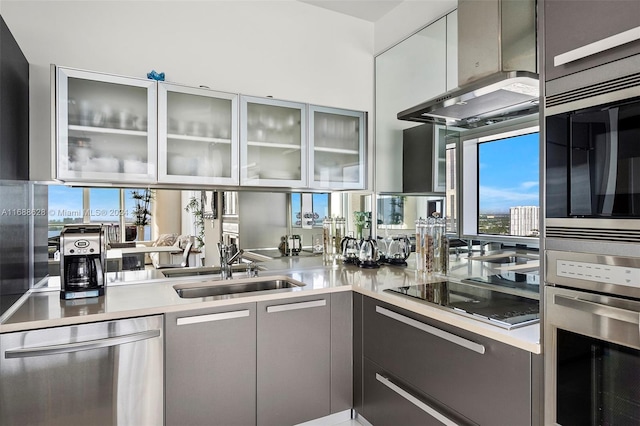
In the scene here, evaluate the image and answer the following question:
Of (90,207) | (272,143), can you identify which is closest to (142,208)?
(90,207)

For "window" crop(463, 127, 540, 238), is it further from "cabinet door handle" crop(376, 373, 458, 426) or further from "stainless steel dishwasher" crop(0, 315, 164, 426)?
"stainless steel dishwasher" crop(0, 315, 164, 426)

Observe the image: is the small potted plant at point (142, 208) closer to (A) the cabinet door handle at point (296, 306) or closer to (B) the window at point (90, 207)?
(B) the window at point (90, 207)

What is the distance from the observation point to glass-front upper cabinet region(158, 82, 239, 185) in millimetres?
2080

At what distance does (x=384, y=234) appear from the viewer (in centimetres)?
301

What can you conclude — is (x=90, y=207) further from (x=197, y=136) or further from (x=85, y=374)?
(x=85, y=374)

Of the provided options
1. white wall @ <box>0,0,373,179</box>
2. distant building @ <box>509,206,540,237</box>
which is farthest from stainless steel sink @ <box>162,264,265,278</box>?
distant building @ <box>509,206,540,237</box>

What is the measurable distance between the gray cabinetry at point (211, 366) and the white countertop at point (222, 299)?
8cm

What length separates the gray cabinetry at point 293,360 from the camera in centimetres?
192

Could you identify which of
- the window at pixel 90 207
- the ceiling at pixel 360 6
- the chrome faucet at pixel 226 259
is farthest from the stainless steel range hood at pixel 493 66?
the window at pixel 90 207

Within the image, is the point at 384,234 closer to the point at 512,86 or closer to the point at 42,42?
the point at 512,86

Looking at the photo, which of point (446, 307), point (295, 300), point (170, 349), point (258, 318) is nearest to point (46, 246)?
point (170, 349)

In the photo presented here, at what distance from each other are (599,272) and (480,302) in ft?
2.17

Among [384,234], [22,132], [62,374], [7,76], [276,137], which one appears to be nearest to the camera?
[62,374]

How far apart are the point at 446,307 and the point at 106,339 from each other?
56.9 inches
